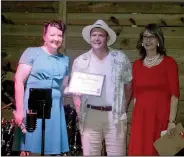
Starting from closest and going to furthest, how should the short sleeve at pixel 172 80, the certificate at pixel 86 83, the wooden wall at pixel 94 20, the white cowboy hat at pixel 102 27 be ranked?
the short sleeve at pixel 172 80, the certificate at pixel 86 83, the white cowboy hat at pixel 102 27, the wooden wall at pixel 94 20

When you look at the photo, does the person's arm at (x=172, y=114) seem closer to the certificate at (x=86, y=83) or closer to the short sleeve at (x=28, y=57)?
the certificate at (x=86, y=83)

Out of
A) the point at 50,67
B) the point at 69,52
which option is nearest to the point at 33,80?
the point at 50,67

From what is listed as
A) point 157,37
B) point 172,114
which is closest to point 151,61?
point 157,37

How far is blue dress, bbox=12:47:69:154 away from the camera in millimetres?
2904

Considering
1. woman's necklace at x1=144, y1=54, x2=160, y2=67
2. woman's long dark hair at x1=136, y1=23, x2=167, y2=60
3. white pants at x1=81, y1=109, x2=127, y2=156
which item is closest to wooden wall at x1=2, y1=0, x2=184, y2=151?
woman's long dark hair at x1=136, y1=23, x2=167, y2=60

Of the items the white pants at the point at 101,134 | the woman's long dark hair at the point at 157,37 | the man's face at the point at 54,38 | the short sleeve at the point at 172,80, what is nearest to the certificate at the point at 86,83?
the white pants at the point at 101,134

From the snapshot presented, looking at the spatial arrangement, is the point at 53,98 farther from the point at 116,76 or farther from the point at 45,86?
the point at 116,76

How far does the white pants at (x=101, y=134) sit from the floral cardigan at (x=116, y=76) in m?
0.05

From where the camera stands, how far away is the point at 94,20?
10.6ft

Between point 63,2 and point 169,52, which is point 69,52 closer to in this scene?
point 63,2

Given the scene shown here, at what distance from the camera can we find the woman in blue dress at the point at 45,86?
2.91 metres

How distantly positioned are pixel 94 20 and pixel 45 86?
728 mm

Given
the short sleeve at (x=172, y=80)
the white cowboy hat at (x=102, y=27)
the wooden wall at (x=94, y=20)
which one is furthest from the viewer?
the wooden wall at (x=94, y=20)

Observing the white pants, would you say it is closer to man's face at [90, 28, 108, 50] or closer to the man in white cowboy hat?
the man in white cowboy hat
